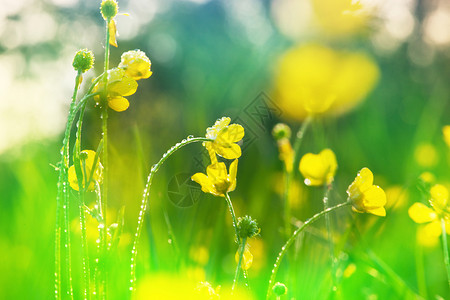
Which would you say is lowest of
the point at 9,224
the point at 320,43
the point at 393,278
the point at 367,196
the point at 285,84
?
the point at 393,278

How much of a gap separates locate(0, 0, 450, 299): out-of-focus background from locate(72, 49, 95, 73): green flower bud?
13.8 inches

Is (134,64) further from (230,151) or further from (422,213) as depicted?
(422,213)

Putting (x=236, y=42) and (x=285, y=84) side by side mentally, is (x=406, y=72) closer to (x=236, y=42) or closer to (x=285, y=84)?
(x=236, y=42)

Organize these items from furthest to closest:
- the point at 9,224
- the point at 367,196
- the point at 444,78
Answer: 1. the point at 444,78
2. the point at 9,224
3. the point at 367,196

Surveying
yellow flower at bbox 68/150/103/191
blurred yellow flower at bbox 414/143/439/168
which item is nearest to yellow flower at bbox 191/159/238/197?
yellow flower at bbox 68/150/103/191

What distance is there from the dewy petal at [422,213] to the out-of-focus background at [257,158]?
0.05 meters

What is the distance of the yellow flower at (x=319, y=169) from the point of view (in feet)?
3.92

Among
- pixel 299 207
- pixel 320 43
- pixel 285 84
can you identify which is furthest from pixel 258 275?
pixel 320 43

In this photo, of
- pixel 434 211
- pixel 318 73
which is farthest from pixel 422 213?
pixel 318 73

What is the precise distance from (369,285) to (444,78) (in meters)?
6.49

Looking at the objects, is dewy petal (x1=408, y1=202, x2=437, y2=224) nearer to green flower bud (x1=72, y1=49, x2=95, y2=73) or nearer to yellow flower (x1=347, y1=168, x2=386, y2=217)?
yellow flower (x1=347, y1=168, x2=386, y2=217)

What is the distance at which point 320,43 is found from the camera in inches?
231

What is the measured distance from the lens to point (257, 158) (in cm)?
329

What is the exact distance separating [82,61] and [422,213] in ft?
2.77
